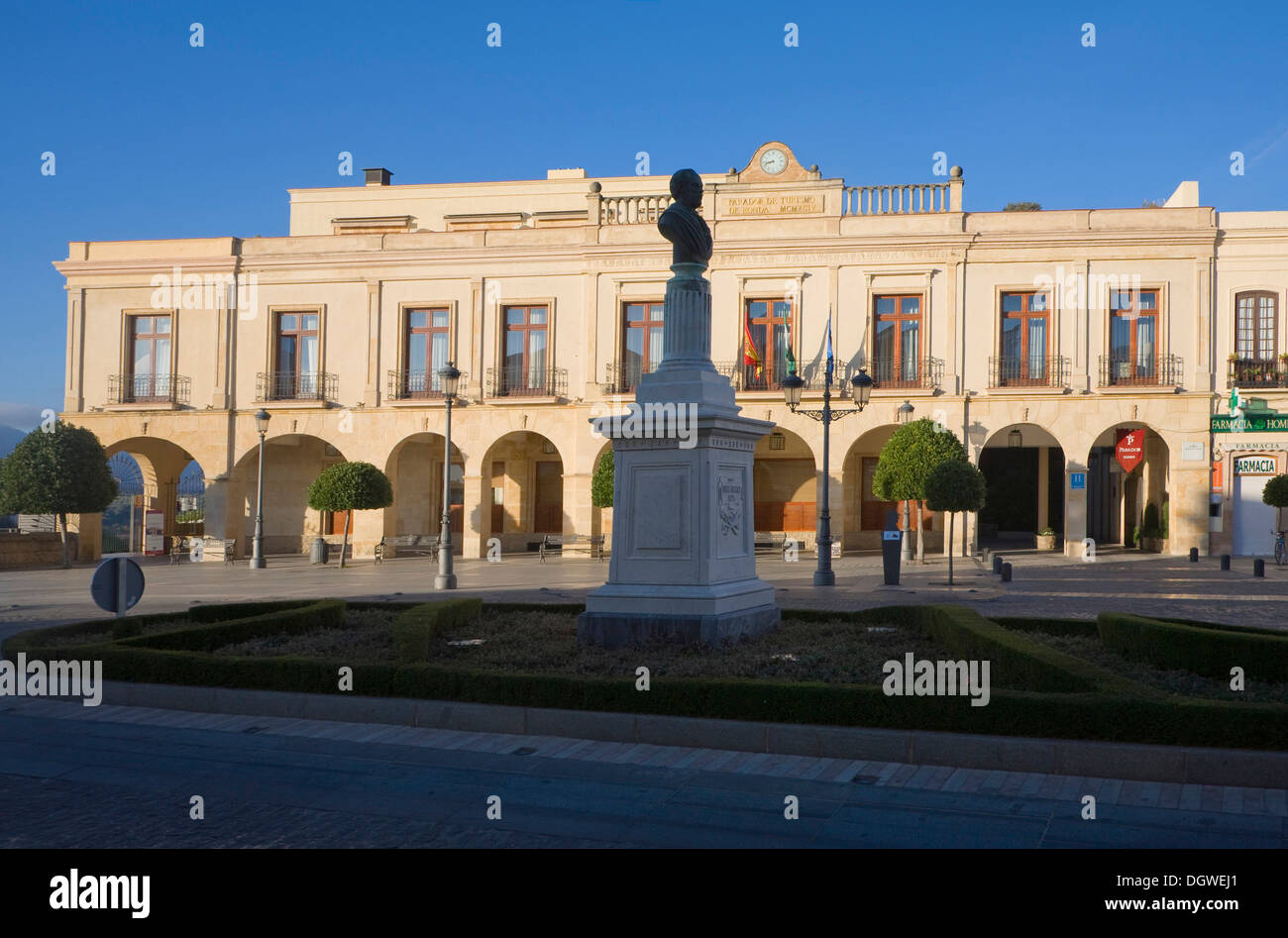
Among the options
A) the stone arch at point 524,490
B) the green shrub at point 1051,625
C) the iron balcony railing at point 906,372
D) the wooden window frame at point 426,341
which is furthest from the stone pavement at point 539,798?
the stone arch at point 524,490

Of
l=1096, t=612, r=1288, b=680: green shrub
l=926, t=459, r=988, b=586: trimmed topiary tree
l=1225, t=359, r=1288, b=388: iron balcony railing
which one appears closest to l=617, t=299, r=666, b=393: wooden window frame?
l=926, t=459, r=988, b=586: trimmed topiary tree

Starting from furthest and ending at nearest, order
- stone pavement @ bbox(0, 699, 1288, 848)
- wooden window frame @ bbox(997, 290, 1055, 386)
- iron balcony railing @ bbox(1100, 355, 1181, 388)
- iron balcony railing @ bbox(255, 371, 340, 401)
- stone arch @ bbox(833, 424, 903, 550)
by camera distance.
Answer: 1. iron balcony railing @ bbox(255, 371, 340, 401)
2. stone arch @ bbox(833, 424, 903, 550)
3. wooden window frame @ bbox(997, 290, 1055, 386)
4. iron balcony railing @ bbox(1100, 355, 1181, 388)
5. stone pavement @ bbox(0, 699, 1288, 848)

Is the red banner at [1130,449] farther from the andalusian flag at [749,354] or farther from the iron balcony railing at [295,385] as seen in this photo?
the iron balcony railing at [295,385]

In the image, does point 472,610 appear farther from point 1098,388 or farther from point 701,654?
point 1098,388

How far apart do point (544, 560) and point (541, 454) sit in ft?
20.8

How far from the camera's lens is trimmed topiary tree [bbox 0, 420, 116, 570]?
89.4ft

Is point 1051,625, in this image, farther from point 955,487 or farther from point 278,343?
point 278,343

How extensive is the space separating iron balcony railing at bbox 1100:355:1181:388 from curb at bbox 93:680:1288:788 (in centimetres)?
2536

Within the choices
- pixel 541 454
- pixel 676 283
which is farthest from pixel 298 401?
pixel 676 283

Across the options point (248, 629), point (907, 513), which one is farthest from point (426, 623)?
point (907, 513)

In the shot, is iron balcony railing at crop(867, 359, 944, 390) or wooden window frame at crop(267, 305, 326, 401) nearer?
iron balcony railing at crop(867, 359, 944, 390)

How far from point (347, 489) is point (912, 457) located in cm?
1461

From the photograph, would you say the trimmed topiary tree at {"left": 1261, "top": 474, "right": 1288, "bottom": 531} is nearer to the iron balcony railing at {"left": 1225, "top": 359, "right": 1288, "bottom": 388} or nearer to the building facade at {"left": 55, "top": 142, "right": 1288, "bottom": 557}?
the building facade at {"left": 55, "top": 142, "right": 1288, "bottom": 557}

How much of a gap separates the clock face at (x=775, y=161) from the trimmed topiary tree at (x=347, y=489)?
14.4 m
